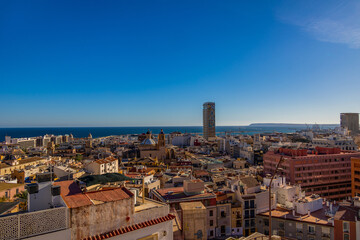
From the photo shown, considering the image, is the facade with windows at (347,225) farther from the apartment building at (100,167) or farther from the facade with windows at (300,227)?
the apartment building at (100,167)

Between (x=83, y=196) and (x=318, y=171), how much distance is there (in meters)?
51.3

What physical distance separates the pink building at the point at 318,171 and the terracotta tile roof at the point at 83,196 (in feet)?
147

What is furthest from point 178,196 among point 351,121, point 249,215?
point 351,121

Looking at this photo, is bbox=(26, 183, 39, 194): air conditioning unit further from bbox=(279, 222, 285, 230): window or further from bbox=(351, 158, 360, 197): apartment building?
bbox=(351, 158, 360, 197): apartment building

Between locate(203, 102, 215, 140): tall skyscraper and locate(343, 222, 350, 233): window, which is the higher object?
locate(203, 102, 215, 140): tall skyscraper

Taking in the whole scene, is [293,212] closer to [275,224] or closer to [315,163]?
[275,224]

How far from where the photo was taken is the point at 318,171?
48.3 meters

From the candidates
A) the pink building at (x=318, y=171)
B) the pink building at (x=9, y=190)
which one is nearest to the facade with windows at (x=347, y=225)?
the pink building at (x=318, y=171)

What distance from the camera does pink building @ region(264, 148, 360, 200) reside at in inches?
1836

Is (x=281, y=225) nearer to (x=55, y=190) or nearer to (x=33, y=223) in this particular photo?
(x=55, y=190)

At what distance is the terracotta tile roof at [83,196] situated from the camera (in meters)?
7.37

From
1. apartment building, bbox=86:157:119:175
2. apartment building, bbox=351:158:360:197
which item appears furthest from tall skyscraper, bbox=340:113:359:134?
apartment building, bbox=86:157:119:175

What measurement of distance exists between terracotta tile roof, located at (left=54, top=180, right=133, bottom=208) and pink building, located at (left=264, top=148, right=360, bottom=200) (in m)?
44.7

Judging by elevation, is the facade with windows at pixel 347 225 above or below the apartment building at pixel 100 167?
below
